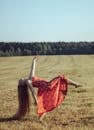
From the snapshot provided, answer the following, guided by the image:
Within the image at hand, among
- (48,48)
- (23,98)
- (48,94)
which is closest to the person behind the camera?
(48,94)

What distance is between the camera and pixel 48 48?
436 ft

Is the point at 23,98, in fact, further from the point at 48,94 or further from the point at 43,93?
the point at 48,94

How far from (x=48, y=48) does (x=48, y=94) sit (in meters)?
122

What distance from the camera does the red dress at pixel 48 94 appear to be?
1107 cm

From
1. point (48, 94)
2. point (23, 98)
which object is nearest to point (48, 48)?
point (23, 98)

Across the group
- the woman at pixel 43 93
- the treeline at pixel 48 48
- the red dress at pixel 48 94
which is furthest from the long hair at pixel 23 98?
the treeline at pixel 48 48

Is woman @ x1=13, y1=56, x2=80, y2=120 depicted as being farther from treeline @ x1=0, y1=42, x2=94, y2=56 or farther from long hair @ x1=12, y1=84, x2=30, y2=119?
treeline @ x1=0, y1=42, x2=94, y2=56

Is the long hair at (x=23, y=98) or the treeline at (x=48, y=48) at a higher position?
the long hair at (x=23, y=98)

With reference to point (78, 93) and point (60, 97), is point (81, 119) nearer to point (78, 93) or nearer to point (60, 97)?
point (60, 97)

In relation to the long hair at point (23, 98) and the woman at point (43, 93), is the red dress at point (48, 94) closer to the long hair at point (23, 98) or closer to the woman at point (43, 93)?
the woman at point (43, 93)

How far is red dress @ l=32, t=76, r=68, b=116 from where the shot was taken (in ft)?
36.3

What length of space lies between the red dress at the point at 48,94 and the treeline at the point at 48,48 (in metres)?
108

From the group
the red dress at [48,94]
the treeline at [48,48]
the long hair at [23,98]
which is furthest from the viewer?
the treeline at [48,48]

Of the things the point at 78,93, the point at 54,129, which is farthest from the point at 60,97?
the point at 78,93
